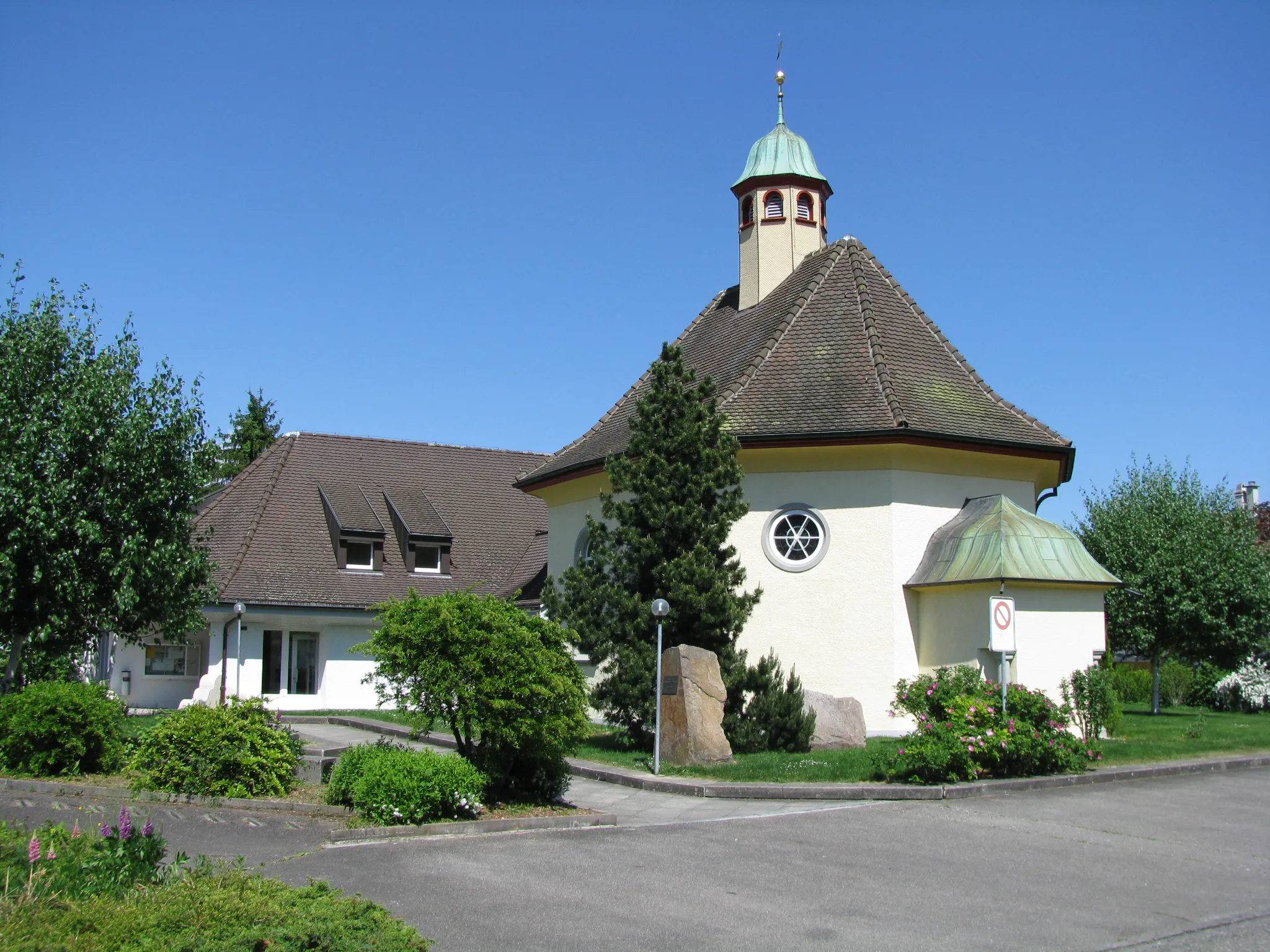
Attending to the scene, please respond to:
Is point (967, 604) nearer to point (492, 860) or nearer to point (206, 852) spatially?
point (492, 860)

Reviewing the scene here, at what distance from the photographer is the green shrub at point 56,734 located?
12703 mm

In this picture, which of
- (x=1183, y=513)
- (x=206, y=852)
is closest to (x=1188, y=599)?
(x=1183, y=513)

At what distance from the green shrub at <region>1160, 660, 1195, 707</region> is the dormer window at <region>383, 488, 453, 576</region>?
22.9 metres

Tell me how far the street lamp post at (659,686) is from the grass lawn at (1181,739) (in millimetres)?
6064

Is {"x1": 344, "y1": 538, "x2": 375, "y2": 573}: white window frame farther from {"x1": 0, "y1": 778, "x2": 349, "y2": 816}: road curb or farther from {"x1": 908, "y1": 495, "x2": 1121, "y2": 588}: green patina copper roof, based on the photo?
{"x1": 0, "y1": 778, "x2": 349, "y2": 816}: road curb

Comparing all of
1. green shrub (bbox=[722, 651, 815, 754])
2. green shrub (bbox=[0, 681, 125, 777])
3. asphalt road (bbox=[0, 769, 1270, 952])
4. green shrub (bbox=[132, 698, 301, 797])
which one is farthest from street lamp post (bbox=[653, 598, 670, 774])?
green shrub (bbox=[0, 681, 125, 777])

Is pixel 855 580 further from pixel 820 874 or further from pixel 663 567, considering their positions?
pixel 820 874

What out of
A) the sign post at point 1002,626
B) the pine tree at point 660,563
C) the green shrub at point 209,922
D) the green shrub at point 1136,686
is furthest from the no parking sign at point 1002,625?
the green shrub at point 1136,686

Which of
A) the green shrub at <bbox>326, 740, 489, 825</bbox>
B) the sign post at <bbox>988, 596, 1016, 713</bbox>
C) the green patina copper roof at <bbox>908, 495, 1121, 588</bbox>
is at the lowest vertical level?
the green shrub at <bbox>326, 740, 489, 825</bbox>

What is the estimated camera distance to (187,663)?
29297 mm

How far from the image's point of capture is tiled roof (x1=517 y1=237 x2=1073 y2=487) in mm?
20250

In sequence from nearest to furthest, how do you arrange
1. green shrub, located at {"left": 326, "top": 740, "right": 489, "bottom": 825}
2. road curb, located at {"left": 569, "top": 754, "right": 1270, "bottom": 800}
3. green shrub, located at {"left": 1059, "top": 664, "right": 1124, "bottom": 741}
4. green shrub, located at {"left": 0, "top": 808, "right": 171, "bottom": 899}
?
green shrub, located at {"left": 0, "top": 808, "right": 171, "bottom": 899} → green shrub, located at {"left": 326, "top": 740, "right": 489, "bottom": 825} → road curb, located at {"left": 569, "top": 754, "right": 1270, "bottom": 800} → green shrub, located at {"left": 1059, "top": 664, "right": 1124, "bottom": 741}

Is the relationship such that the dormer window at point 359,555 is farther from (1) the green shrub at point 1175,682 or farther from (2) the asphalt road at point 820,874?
(1) the green shrub at point 1175,682

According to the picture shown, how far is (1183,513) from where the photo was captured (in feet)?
107
